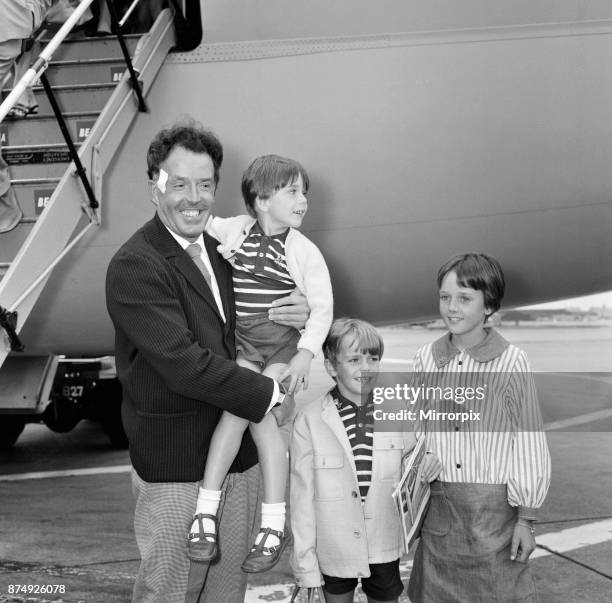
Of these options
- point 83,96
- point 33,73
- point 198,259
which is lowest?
point 198,259

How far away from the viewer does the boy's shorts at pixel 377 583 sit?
2.81 meters

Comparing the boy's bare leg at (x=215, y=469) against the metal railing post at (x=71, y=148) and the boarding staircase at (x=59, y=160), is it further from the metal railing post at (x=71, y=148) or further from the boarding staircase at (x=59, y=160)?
the metal railing post at (x=71, y=148)

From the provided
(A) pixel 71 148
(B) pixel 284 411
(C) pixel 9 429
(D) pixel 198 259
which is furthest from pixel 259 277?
(C) pixel 9 429

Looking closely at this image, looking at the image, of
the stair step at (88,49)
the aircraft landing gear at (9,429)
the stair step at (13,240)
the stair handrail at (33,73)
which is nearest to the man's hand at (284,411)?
the stair handrail at (33,73)

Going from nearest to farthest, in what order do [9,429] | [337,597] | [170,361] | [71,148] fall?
[170,361] < [337,597] < [71,148] < [9,429]

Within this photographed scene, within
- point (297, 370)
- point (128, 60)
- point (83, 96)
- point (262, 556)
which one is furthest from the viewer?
point (83, 96)

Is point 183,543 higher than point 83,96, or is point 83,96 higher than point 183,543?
point 83,96

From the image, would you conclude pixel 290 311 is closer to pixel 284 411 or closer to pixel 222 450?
pixel 284 411

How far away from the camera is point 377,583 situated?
2.81 m

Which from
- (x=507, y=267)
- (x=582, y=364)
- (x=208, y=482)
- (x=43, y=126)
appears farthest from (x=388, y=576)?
(x=582, y=364)

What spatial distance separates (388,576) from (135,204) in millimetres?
2472

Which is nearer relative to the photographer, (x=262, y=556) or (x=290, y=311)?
(x=262, y=556)

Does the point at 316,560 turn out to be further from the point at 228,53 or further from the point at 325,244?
the point at 228,53

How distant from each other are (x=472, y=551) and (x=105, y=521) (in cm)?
323
